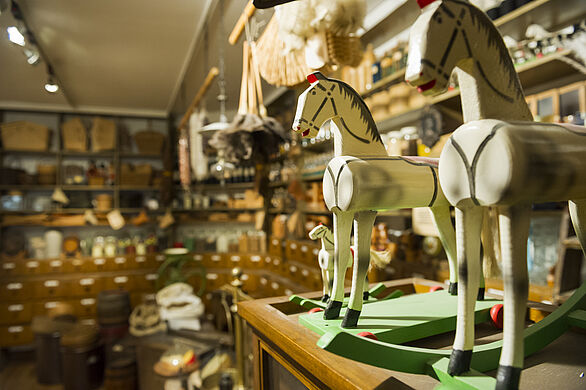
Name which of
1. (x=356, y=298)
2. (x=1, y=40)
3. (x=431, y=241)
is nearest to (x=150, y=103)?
(x=1, y=40)

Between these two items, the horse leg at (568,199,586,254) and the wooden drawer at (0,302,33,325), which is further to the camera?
the wooden drawer at (0,302,33,325)

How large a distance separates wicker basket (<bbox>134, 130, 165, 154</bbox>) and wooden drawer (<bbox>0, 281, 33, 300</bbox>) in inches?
93.9

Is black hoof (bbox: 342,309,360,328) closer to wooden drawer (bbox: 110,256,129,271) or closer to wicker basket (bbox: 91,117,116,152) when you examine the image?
wooden drawer (bbox: 110,256,129,271)

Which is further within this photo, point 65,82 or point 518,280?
point 65,82

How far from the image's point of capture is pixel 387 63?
2588 millimetres

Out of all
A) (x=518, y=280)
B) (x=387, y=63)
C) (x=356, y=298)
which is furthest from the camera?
(x=387, y=63)

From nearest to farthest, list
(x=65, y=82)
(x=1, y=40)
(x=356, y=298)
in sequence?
(x=356, y=298), (x=1, y=40), (x=65, y=82)

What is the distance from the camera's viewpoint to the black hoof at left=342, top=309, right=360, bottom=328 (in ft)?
2.05

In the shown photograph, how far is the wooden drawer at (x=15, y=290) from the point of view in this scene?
4.62 metres

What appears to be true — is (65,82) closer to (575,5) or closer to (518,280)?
(575,5)

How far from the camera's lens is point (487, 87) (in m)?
0.46

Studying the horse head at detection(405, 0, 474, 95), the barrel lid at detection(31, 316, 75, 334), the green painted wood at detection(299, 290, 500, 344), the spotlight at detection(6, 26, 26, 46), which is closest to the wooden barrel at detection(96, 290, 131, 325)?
Result: the barrel lid at detection(31, 316, 75, 334)

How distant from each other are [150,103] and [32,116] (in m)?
1.70

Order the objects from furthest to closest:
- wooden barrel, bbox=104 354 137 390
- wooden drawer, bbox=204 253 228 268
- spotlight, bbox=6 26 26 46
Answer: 1. wooden drawer, bbox=204 253 228 268
2. wooden barrel, bbox=104 354 137 390
3. spotlight, bbox=6 26 26 46
